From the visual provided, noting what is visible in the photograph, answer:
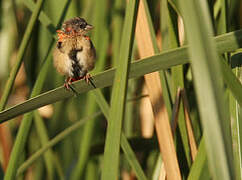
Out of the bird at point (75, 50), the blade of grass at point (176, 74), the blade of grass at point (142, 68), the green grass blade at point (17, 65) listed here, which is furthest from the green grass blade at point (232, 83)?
the bird at point (75, 50)

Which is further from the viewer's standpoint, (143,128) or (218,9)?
(143,128)

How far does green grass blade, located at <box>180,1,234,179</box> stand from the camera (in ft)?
1.93

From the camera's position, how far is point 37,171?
254cm

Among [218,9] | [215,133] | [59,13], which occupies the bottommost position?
[215,133]

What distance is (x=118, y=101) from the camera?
1.03m

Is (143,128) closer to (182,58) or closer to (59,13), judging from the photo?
(59,13)

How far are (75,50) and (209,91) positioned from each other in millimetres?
1348

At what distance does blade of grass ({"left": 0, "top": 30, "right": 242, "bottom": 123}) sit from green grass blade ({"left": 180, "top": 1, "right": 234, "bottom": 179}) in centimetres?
46

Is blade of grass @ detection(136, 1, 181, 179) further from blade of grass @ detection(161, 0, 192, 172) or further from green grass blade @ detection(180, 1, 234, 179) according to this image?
green grass blade @ detection(180, 1, 234, 179)

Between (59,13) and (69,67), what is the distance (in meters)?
0.26

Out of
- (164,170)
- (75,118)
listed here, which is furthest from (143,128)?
(164,170)

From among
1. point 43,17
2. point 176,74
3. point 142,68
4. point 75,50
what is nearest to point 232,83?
point 142,68

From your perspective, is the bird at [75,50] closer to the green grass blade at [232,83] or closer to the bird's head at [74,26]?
the bird's head at [74,26]

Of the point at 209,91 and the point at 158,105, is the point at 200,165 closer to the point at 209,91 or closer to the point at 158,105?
the point at 158,105
